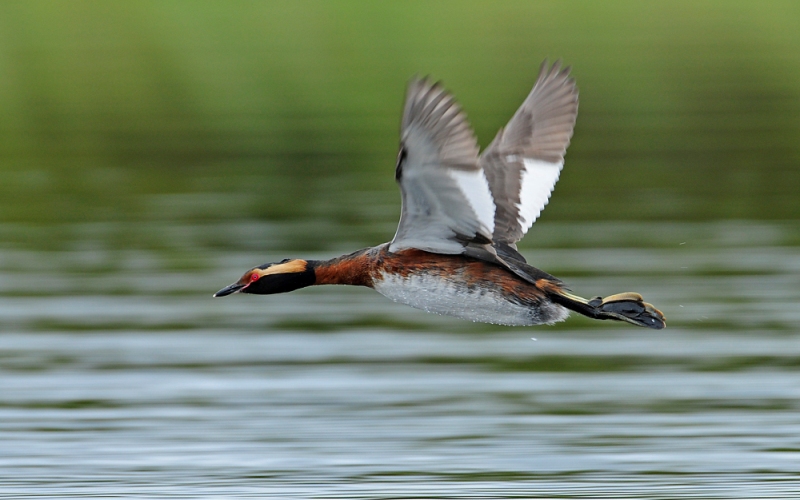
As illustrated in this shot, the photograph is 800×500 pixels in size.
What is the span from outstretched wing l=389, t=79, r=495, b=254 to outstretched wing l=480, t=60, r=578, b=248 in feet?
3.34

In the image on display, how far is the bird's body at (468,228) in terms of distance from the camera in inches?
291

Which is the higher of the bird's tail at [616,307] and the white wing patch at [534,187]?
the white wing patch at [534,187]

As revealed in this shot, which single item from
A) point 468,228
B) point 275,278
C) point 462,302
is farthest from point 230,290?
point 468,228

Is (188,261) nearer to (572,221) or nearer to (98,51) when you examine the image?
(572,221)

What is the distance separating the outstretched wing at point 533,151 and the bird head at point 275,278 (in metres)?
1.12

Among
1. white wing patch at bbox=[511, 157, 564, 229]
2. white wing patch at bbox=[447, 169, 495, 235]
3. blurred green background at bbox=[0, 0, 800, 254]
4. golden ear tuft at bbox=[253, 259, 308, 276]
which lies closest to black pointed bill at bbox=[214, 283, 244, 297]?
golden ear tuft at bbox=[253, 259, 308, 276]

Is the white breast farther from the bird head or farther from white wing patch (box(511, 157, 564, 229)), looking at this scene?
white wing patch (box(511, 157, 564, 229))

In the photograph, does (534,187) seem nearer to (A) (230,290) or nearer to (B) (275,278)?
(B) (275,278)

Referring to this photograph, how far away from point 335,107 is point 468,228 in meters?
10.4

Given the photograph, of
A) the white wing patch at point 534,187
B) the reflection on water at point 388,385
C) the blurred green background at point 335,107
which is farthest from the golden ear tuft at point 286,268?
the blurred green background at point 335,107

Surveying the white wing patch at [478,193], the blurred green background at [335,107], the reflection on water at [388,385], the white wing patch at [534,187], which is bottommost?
the reflection on water at [388,385]

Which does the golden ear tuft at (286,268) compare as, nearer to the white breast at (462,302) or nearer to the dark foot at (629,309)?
the white breast at (462,302)

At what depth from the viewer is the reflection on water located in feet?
28.0

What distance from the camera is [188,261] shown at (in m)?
13.2
